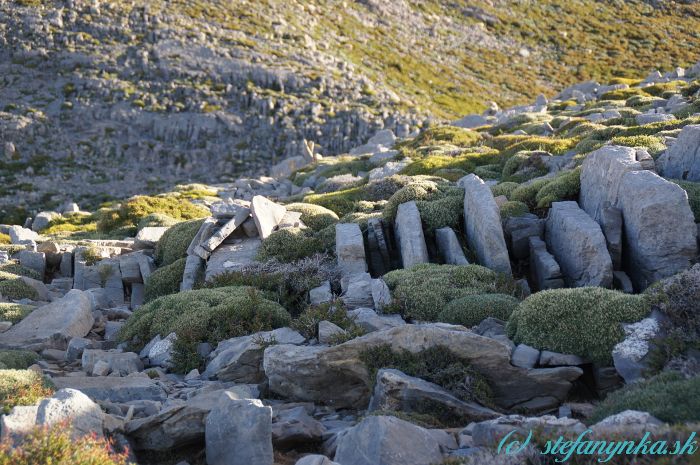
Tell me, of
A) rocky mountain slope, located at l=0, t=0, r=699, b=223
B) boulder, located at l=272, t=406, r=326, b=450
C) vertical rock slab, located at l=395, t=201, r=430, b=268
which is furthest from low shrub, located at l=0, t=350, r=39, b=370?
rocky mountain slope, located at l=0, t=0, r=699, b=223

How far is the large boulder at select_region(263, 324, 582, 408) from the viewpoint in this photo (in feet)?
31.2

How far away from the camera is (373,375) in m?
9.73

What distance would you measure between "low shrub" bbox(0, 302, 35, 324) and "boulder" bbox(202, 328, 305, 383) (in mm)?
5981

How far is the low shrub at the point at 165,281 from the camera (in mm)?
18953

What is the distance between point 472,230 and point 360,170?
21639 millimetres

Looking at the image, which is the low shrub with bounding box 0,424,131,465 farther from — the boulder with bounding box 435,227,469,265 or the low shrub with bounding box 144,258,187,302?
the low shrub with bounding box 144,258,187,302

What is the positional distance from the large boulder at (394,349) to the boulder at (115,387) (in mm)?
1795

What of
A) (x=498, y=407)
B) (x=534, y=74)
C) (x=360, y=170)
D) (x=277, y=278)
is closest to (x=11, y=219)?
(x=360, y=170)

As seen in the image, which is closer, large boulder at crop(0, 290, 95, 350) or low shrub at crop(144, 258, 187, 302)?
large boulder at crop(0, 290, 95, 350)

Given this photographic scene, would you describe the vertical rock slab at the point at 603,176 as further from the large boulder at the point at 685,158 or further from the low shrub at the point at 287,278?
the low shrub at the point at 287,278

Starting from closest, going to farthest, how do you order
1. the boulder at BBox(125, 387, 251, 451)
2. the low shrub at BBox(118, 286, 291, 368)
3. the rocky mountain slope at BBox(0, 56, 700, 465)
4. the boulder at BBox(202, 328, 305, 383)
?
the rocky mountain slope at BBox(0, 56, 700, 465), the boulder at BBox(125, 387, 251, 451), the boulder at BBox(202, 328, 305, 383), the low shrub at BBox(118, 286, 291, 368)

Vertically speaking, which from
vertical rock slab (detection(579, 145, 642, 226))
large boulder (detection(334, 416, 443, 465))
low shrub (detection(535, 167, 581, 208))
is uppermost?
vertical rock slab (detection(579, 145, 642, 226))

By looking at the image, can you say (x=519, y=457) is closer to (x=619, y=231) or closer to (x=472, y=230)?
(x=619, y=231)

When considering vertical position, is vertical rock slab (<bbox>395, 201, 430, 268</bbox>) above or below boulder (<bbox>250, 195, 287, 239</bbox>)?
above
